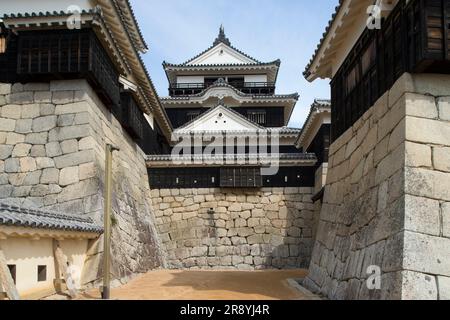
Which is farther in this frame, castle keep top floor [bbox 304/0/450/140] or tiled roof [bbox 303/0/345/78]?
tiled roof [bbox 303/0/345/78]

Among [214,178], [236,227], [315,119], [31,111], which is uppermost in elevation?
[315,119]

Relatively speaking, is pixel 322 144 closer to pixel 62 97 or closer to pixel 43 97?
pixel 62 97

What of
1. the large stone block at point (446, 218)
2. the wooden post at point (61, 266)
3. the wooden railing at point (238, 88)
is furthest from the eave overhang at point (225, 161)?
the large stone block at point (446, 218)

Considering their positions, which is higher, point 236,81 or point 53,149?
point 236,81

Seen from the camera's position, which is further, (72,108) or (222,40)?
(222,40)

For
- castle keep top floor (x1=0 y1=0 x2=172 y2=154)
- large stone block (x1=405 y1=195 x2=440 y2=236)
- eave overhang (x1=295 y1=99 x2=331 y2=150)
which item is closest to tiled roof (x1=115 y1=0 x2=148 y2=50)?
castle keep top floor (x1=0 y1=0 x2=172 y2=154)

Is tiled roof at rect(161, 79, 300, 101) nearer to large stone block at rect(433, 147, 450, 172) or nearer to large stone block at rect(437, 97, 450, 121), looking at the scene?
large stone block at rect(437, 97, 450, 121)

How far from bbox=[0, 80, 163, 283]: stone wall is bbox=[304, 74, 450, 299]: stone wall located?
17.7 feet

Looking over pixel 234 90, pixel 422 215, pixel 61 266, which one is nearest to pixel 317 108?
pixel 234 90

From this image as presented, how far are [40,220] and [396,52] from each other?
614cm

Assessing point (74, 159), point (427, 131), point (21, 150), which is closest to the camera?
point (427, 131)

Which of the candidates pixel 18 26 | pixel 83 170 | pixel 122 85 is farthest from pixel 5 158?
pixel 122 85

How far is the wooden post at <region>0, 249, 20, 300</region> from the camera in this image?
19.0 ft

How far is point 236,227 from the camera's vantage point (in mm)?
17516
